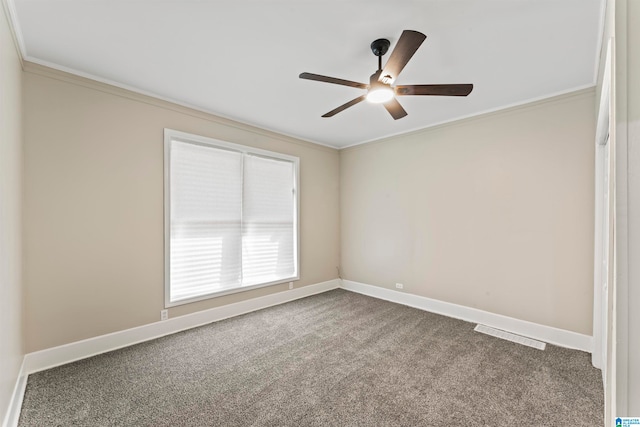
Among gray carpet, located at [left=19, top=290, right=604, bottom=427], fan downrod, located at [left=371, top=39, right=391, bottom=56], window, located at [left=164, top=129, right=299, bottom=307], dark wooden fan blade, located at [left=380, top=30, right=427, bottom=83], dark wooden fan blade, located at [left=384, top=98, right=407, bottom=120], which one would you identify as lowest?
gray carpet, located at [left=19, top=290, right=604, bottom=427]

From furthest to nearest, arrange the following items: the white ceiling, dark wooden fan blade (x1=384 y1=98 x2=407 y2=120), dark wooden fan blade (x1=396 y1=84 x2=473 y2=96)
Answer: dark wooden fan blade (x1=384 y1=98 x2=407 y2=120) → dark wooden fan blade (x1=396 y1=84 x2=473 y2=96) → the white ceiling

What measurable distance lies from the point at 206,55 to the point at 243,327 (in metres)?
2.85

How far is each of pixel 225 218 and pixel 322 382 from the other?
231cm

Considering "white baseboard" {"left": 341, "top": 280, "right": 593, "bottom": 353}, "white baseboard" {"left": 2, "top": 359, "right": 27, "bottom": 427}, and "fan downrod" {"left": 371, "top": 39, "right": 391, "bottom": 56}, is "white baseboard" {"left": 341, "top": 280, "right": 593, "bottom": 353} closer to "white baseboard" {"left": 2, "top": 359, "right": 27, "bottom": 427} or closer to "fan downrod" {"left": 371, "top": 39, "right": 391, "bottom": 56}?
"fan downrod" {"left": 371, "top": 39, "right": 391, "bottom": 56}

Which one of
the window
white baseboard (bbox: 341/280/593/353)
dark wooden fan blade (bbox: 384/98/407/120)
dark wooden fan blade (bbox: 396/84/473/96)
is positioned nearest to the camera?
dark wooden fan blade (bbox: 396/84/473/96)

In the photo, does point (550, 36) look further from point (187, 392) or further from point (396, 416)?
point (187, 392)

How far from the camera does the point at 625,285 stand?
0.91 meters

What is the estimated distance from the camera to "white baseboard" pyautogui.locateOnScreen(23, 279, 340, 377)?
7.80 ft

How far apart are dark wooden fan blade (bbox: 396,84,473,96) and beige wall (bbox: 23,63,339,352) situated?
8.16 ft

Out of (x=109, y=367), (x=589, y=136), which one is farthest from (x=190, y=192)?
(x=589, y=136)

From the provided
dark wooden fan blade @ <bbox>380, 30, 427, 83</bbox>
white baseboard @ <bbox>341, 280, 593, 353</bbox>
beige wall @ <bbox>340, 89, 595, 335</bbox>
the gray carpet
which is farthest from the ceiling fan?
white baseboard @ <bbox>341, 280, 593, 353</bbox>

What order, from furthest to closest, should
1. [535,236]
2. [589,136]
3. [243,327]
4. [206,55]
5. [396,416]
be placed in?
[243,327]
[535,236]
[589,136]
[206,55]
[396,416]

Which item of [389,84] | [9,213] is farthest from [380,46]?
[9,213]

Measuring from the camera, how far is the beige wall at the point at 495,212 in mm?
2809
